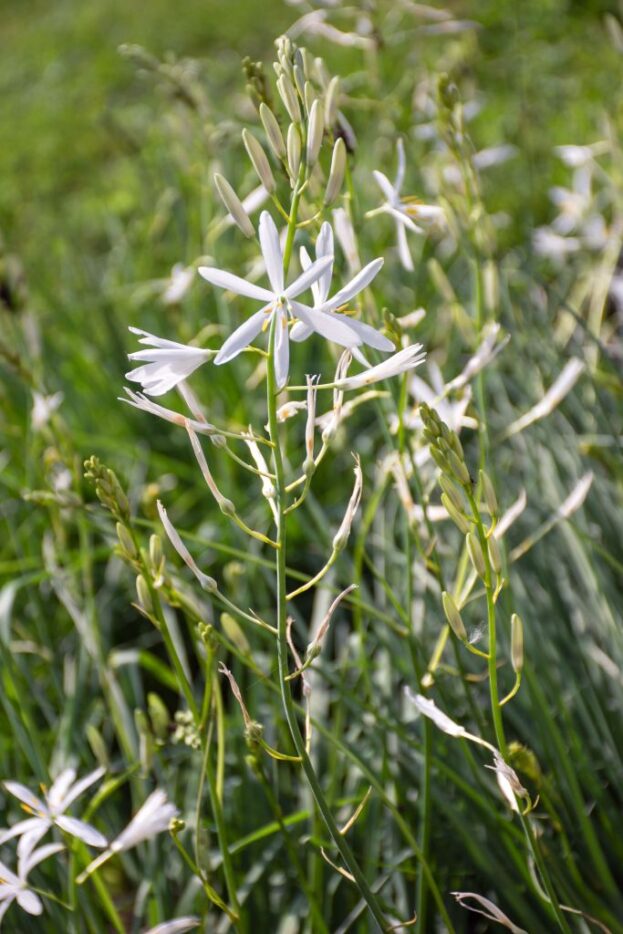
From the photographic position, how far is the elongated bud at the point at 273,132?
1032mm

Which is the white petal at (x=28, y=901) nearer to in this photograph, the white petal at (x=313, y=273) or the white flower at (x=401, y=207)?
the white petal at (x=313, y=273)

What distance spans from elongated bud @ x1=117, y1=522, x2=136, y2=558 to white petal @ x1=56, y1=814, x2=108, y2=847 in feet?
1.27

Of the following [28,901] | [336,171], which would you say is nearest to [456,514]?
[336,171]

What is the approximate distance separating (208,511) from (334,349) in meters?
1.41

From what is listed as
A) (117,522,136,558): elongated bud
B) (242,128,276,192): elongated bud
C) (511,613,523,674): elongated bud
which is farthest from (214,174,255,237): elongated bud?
(511,613,523,674): elongated bud

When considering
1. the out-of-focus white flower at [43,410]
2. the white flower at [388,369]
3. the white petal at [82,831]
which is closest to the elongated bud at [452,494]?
the white flower at [388,369]

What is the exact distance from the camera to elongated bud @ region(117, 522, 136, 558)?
3.66 feet

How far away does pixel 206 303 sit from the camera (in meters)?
3.30

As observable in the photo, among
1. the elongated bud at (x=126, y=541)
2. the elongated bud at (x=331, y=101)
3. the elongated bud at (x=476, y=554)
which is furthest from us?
the elongated bud at (x=331, y=101)

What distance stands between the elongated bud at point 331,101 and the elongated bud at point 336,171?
161mm

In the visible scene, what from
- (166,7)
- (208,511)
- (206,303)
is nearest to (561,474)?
(208,511)

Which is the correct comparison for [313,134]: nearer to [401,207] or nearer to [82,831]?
[401,207]

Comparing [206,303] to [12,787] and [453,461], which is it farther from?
[453,461]

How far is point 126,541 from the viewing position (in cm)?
113
